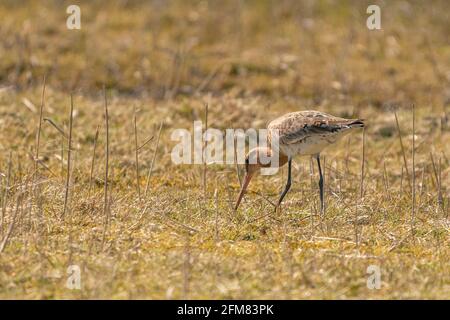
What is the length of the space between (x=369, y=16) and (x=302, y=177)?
565 centimetres

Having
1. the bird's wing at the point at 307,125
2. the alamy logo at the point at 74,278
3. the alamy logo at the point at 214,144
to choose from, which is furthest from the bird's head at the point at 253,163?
the alamy logo at the point at 74,278

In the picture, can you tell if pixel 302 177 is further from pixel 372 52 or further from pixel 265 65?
pixel 372 52

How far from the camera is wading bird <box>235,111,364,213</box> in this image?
22.1 ft

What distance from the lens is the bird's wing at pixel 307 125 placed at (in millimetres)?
6754

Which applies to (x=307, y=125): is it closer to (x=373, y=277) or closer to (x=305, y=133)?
(x=305, y=133)

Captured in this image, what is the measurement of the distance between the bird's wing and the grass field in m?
0.37

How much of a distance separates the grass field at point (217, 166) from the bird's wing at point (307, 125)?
14.6 inches

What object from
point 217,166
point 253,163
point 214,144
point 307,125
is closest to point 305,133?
point 307,125

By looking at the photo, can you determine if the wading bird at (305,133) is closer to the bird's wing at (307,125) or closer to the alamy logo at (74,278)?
the bird's wing at (307,125)

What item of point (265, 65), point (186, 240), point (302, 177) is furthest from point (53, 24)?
point (186, 240)

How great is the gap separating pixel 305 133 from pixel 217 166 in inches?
54.6

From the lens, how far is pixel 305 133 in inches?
269

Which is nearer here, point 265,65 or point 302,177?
point 302,177
